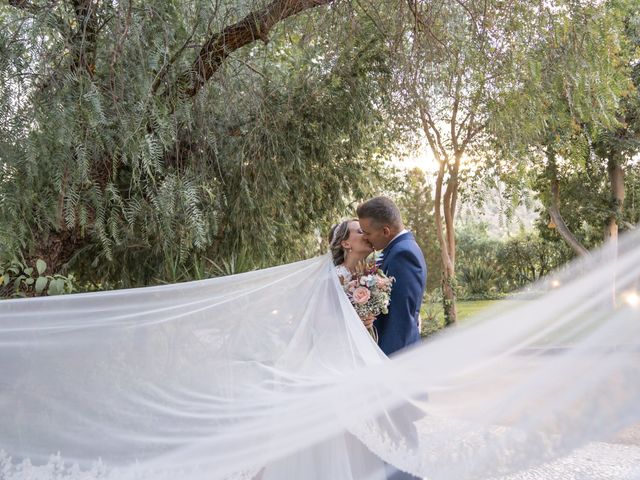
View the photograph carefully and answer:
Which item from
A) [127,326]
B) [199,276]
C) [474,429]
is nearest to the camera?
[474,429]

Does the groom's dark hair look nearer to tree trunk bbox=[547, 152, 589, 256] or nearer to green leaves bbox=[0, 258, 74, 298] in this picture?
green leaves bbox=[0, 258, 74, 298]

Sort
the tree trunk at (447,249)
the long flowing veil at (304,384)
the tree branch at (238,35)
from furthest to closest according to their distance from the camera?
the tree trunk at (447,249)
the tree branch at (238,35)
the long flowing veil at (304,384)

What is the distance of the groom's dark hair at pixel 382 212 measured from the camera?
7.49 ft

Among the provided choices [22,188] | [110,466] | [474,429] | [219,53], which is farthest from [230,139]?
[474,429]

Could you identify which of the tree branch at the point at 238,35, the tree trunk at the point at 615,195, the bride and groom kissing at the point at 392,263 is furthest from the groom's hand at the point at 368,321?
the tree trunk at the point at 615,195

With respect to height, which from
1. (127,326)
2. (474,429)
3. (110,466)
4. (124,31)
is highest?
(124,31)

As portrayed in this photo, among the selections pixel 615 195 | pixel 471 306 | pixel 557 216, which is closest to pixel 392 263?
pixel 615 195

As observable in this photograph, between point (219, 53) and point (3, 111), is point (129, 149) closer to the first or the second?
point (3, 111)

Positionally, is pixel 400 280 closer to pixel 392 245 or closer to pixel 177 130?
pixel 392 245

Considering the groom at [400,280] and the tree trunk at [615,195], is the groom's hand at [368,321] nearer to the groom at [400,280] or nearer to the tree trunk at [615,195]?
the groom at [400,280]

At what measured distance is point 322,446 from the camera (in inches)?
69.0

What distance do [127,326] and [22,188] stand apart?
2.85ft

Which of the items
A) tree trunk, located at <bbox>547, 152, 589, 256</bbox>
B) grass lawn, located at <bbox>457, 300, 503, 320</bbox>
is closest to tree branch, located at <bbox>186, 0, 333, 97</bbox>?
tree trunk, located at <bbox>547, 152, 589, 256</bbox>

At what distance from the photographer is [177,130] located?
10.5 feet
